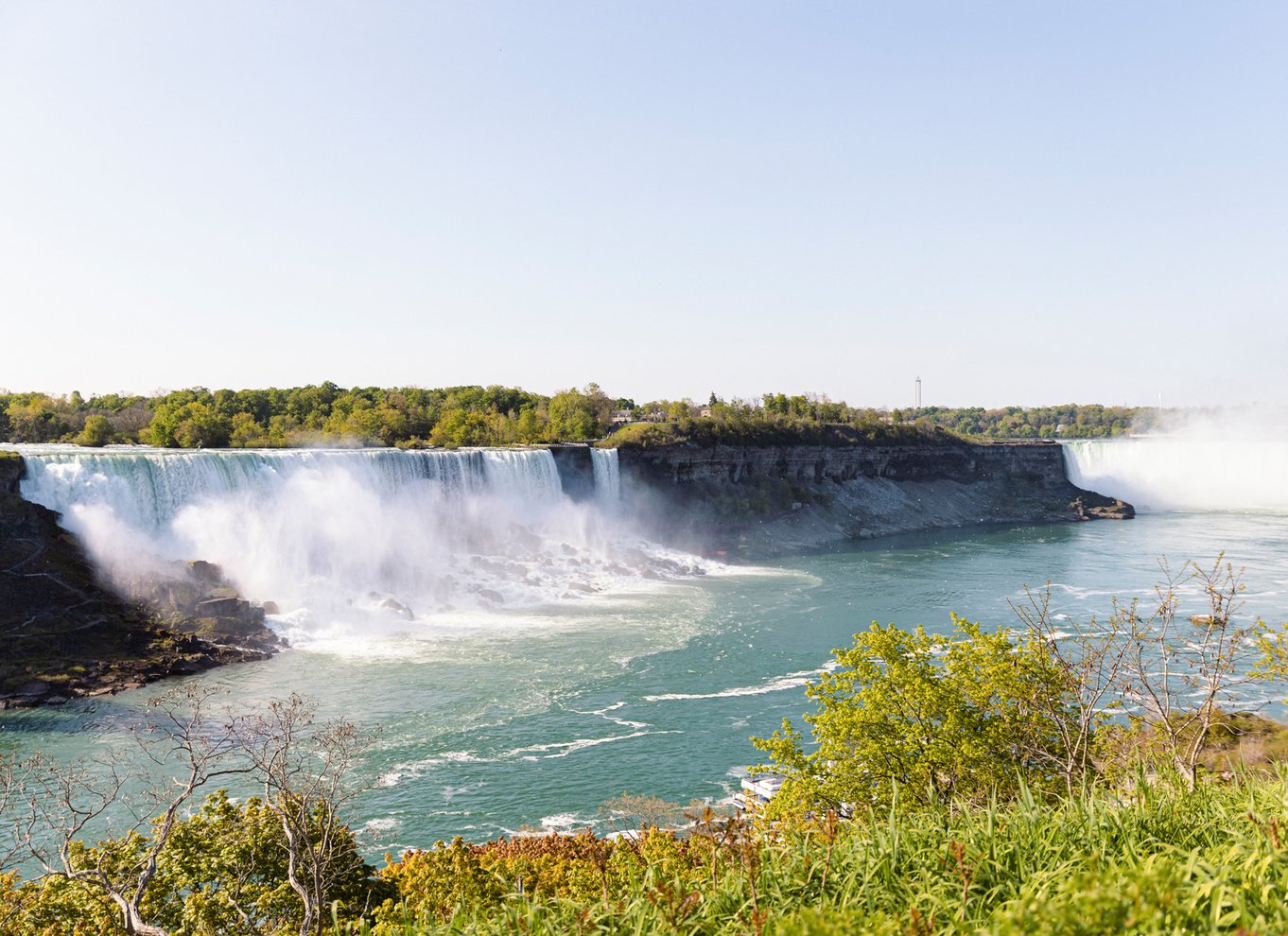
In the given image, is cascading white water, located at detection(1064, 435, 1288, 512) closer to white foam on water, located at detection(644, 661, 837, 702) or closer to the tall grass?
white foam on water, located at detection(644, 661, 837, 702)

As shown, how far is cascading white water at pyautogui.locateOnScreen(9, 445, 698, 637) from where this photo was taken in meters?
41.3

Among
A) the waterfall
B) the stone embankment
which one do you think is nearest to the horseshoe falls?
the waterfall

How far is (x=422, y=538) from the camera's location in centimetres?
5419

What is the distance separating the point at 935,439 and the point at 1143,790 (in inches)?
3978

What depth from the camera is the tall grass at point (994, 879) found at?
13.1 ft

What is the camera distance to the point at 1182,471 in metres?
105

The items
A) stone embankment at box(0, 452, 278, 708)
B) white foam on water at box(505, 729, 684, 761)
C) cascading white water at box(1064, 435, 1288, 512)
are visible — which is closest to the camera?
white foam on water at box(505, 729, 684, 761)

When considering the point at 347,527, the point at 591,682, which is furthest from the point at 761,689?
the point at 347,527

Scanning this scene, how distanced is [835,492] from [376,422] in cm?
4852

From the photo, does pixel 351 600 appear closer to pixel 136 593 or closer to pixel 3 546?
pixel 136 593

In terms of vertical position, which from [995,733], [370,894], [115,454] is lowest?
[370,894]

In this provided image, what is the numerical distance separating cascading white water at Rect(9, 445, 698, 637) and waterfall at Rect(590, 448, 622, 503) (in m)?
6.48

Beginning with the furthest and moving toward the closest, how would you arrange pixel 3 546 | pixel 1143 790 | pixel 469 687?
pixel 3 546 → pixel 469 687 → pixel 1143 790

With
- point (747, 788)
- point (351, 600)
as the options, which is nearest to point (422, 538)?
point (351, 600)
